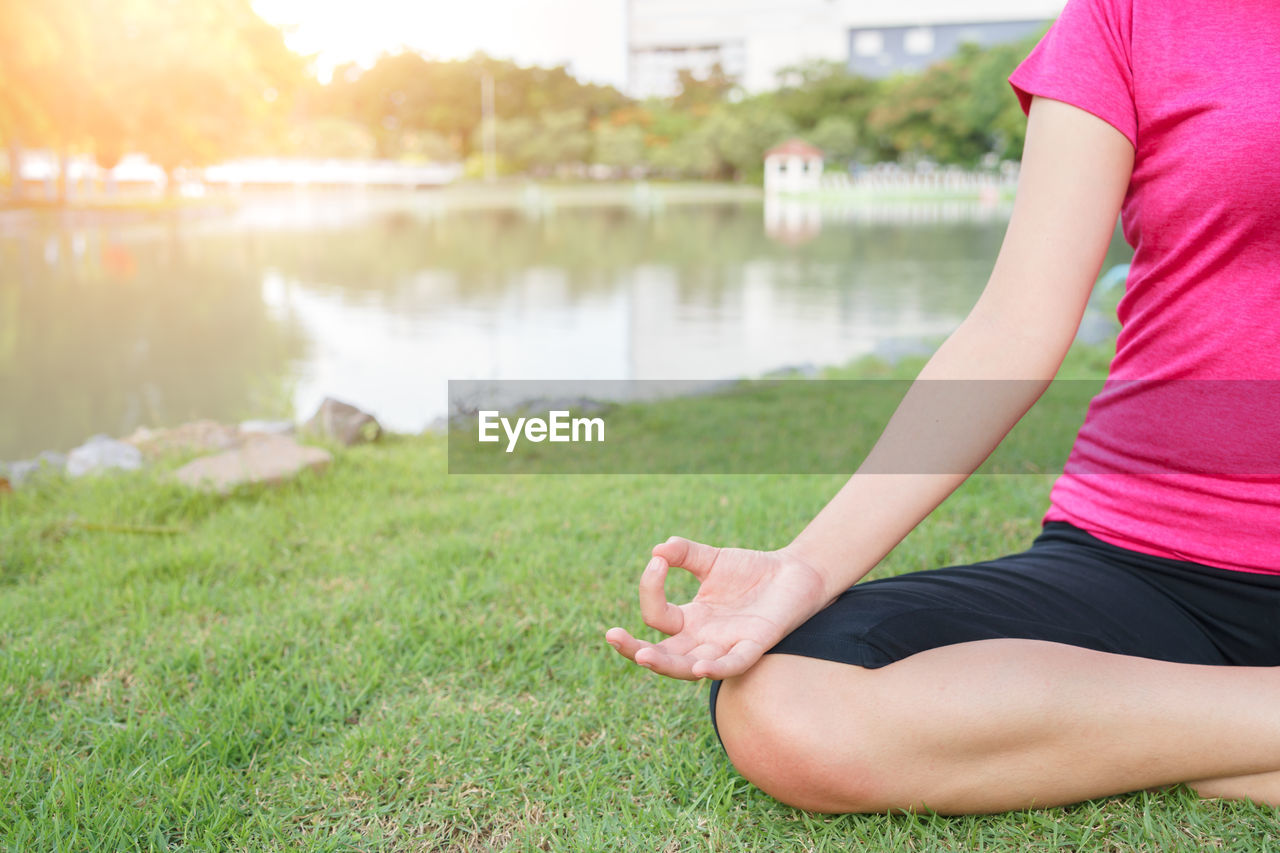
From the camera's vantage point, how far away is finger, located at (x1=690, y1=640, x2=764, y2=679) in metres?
0.68

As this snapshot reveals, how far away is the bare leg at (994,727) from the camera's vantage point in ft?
2.43

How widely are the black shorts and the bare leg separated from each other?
0.07 ft

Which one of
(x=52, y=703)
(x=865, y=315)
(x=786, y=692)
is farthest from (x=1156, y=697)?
(x=865, y=315)

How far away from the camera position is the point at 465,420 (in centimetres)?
293

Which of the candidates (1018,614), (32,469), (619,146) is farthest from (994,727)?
(619,146)

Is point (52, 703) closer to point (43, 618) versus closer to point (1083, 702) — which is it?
point (43, 618)

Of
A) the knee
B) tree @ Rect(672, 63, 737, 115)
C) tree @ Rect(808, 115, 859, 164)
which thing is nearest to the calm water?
the knee

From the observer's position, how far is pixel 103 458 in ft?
7.66

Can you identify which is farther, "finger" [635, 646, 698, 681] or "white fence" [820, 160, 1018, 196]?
"white fence" [820, 160, 1018, 196]

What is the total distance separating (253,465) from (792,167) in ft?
97.5

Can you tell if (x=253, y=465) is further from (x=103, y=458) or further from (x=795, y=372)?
(x=795, y=372)

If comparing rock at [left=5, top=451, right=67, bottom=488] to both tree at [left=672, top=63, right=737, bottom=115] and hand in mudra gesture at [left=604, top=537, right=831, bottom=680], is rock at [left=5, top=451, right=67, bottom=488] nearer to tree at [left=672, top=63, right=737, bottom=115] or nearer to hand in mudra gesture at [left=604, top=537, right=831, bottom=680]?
hand in mudra gesture at [left=604, top=537, right=831, bottom=680]

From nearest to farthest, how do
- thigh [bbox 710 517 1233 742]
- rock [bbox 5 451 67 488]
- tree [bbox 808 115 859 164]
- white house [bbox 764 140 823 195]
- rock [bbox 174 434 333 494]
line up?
thigh [bbox 710 517 1233 742], rock [bbox 174 434 333 494], rock [bbox 5 451 67 488], white house [bbox 764 140 823 195], tree [bbox 808 115 859 164]

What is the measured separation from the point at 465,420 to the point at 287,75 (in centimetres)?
1920
